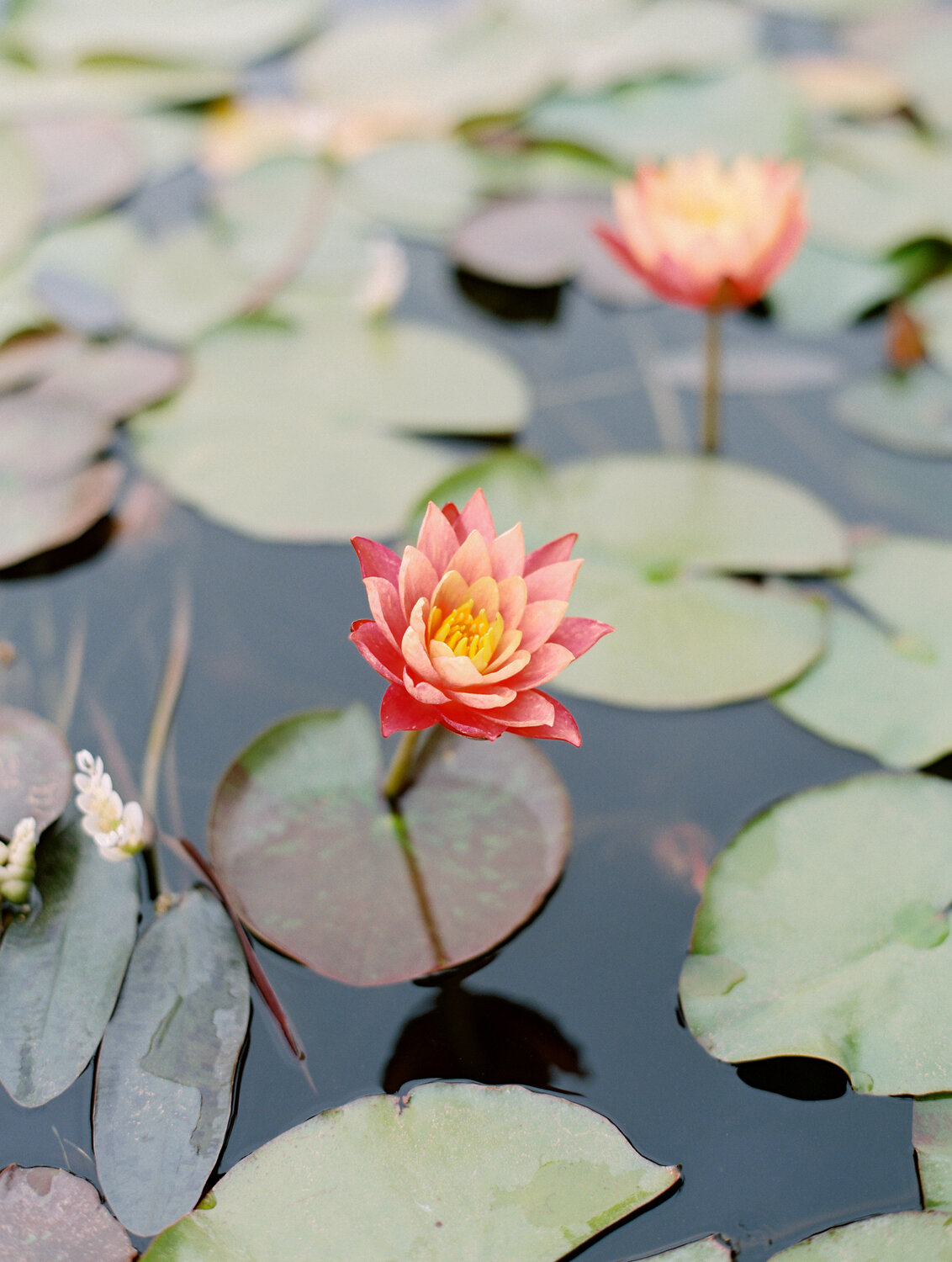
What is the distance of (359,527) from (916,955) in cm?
131

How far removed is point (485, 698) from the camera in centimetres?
118

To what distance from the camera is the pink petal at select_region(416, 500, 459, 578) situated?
1.27 m

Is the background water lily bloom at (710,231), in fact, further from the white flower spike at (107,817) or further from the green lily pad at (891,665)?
the white flower spike at (107,817)

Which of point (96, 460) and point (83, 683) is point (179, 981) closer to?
point (83, 683)

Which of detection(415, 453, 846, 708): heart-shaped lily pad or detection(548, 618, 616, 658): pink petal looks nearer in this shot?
detection(548, 618, 616, 658): pink petal

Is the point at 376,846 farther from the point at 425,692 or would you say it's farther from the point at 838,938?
the point at 838,938

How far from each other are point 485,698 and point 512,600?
0.16m

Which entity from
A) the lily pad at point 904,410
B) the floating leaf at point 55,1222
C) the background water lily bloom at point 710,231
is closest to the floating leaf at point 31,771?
the floating leaf at point 55,1222

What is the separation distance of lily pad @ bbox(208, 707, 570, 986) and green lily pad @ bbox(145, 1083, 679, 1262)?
205mm

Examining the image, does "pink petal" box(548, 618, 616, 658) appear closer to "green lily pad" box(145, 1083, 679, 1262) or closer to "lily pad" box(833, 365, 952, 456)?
"green lily pad" box(145, 1083, 679, 1262)

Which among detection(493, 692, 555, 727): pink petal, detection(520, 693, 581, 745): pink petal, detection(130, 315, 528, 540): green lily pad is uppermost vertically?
detection(493, 692, 555, 727): pink petal

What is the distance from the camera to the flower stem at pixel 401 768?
1.47 metres

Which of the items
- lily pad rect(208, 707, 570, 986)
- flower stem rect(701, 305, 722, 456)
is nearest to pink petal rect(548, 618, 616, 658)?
lily pad rect(208, 707, 570, 986)

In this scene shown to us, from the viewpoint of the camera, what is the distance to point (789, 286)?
2.66 metres
